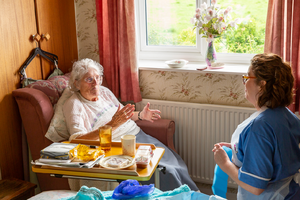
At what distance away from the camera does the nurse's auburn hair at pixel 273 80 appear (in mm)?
1263

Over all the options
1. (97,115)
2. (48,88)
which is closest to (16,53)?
(48,88)

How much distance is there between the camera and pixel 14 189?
197 cm

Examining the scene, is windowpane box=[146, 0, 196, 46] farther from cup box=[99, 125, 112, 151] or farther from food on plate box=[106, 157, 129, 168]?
food on plate box=[106, 157, 129, 168]

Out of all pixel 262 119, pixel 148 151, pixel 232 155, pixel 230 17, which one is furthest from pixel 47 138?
pixel 230 17

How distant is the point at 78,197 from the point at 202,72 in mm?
1556

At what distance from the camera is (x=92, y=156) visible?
1521 mm

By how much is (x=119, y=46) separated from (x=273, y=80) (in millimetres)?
1621

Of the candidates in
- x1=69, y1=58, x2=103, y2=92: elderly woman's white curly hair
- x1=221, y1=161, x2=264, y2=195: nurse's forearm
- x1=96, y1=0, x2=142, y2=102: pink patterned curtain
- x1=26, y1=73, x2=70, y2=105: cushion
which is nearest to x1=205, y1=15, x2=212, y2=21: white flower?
x1=96, y1=0, x2=142, y2=102: pink patterned curtain

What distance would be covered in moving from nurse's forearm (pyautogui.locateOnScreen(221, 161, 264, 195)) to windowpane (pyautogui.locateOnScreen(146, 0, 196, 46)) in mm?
1645

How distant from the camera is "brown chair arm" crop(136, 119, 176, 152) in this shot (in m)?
2.42

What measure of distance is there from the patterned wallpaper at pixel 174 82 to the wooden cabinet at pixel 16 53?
0.30 meters

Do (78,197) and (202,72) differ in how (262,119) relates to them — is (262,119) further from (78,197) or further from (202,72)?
(202,72)

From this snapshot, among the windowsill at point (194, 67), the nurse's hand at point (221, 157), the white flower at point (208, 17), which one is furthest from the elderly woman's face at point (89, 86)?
the nurse's hand at point (221, 157)

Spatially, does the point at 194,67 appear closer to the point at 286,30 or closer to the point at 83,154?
the point at 286,30
